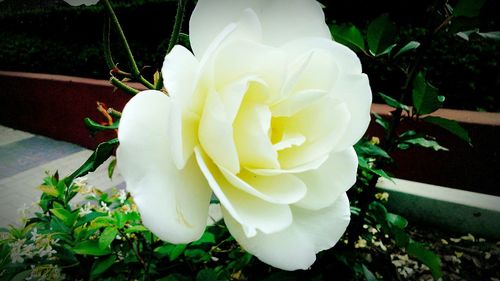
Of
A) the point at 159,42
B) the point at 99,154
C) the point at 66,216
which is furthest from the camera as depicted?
the point at 159,42

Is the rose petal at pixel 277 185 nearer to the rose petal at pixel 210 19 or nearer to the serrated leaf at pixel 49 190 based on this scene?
the rose petal at pixel 210 19

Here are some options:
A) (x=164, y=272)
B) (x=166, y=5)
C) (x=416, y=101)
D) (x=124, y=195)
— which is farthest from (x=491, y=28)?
(x=166, y=5)

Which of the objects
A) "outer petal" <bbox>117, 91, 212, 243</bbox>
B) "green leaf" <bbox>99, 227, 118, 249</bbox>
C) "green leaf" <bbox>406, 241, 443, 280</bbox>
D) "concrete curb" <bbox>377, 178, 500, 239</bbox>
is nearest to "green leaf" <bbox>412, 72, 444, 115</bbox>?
"green leaf" <bbox>406, 241, 443, 280</bbox>

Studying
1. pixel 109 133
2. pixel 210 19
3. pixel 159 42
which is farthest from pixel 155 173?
pixel 159 42

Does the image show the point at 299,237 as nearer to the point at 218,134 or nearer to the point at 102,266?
the point at 218,134

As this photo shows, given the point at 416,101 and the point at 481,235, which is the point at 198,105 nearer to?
the point at 416,101

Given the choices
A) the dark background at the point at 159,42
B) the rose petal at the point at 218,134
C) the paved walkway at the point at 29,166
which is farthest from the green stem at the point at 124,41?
the paved walkway at the point at 29,166
